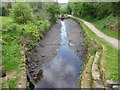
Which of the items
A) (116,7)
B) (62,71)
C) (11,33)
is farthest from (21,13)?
(62,71)

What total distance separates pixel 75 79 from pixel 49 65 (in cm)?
426

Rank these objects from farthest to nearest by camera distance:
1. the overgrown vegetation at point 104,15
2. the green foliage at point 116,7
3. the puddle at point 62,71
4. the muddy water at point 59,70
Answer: the overgrown vegetation at point 104,15 < the green foliage at point 116,7 < the muddy water at point 59,70 < the puddle at point 62,71

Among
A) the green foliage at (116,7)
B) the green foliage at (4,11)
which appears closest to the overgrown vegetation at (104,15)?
the green foliage at (116,7)

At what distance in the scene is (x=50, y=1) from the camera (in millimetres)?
52219

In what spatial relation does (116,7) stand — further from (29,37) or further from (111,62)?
(111,62)

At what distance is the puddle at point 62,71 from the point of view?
16519mm

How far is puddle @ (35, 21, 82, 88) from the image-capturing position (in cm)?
1652

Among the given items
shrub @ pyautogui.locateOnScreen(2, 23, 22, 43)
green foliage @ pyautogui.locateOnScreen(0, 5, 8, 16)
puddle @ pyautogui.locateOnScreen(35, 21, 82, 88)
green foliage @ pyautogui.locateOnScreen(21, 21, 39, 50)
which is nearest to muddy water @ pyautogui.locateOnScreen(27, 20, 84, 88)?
puddle @ pyautogui.locateOnScreen(35, 21, 82, 88)

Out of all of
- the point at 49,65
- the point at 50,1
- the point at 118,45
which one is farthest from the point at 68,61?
the point at 50,1

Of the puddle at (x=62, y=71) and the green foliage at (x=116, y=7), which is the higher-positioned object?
the green foliage at (x=116, y=7)

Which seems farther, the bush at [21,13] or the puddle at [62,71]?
the bush at [21,13]

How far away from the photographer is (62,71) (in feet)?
63.4

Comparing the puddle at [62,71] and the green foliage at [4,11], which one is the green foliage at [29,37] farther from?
the green foliage at [4,11]

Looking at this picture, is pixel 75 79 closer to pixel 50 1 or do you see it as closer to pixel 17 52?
pixel 17 52
